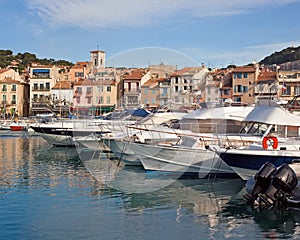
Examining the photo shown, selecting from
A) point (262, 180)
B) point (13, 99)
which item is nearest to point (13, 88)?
point (13, 99)

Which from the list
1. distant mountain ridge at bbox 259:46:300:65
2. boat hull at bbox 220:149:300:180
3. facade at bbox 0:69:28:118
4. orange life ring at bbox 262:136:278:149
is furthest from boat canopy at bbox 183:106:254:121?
distant mountain ridge at bbox 259:46:300:65

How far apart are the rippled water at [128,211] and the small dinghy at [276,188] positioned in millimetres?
451

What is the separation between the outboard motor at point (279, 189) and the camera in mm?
15719

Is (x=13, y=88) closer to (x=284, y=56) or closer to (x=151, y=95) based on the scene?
(x=151, y=95)

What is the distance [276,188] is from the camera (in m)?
16.0

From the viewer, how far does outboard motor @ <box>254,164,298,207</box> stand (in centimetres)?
1572

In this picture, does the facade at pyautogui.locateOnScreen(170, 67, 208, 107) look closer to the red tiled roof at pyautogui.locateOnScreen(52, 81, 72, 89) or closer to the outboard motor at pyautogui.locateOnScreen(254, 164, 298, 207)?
the outboard motor at pyautogui.locateOnScreen(254, 164, 298, 207)

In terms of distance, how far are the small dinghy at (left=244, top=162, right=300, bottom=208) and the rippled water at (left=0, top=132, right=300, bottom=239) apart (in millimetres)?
451

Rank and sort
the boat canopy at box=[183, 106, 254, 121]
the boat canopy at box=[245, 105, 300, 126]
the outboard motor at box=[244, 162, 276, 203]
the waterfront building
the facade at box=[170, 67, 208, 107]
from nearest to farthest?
the outboard motor at box=[244, 162, 276, 203], the facade at box=[170, 67, 208, 107], the boat canopy at box=[245, 105, 300, 126], the boat canopy at box=[183, 106, 254, 121], the waterfront building

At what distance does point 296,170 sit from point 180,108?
36.4ft

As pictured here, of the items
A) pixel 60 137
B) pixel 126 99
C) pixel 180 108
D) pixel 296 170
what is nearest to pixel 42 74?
pixel 60 137

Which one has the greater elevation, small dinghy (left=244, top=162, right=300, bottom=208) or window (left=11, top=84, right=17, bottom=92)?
window (left=11, top=84, right=17, bottom=92)

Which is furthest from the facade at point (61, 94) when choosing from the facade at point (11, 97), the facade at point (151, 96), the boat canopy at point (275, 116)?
the boat canopy at point (275, 116)

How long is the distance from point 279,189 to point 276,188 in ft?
0.32
